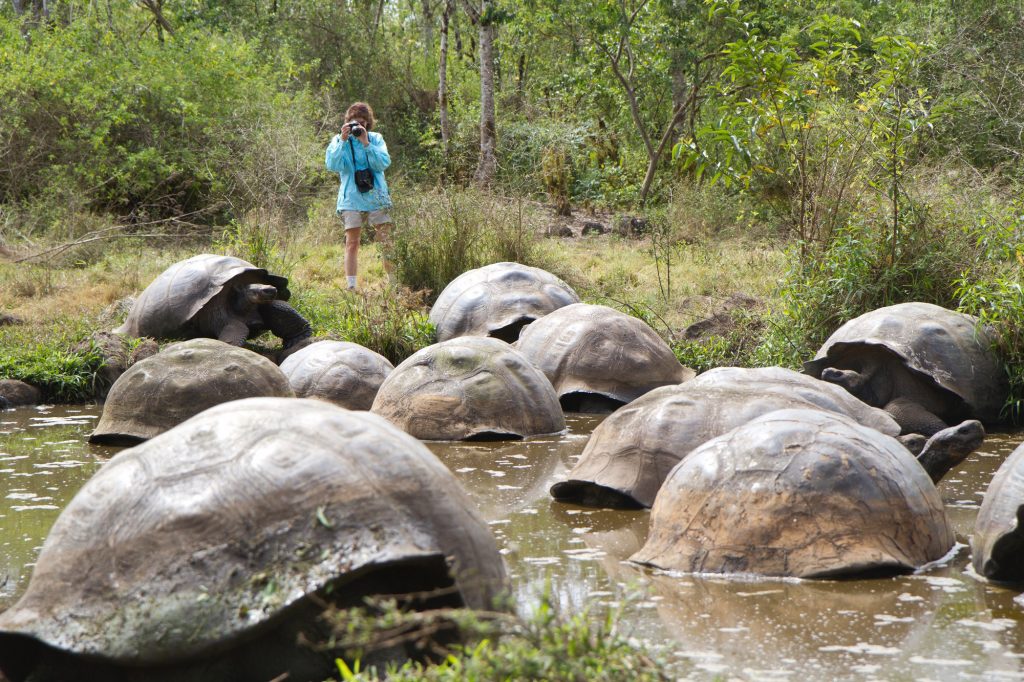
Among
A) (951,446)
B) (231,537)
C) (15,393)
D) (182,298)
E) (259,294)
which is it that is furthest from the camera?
(259,294)

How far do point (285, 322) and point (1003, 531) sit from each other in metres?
7.19

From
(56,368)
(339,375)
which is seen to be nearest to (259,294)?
(56,368)

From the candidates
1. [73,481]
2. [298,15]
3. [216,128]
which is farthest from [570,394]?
[298,15]

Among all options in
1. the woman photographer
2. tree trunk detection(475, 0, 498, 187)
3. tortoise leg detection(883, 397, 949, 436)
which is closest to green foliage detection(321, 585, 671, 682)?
tortoise leg detection(883, 397, 949, 436)

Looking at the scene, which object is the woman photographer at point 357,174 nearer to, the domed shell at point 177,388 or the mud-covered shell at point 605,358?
the mud-covered shell at point 605,358

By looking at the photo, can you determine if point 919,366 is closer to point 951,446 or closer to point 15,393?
point 951,446

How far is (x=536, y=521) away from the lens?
5418mm

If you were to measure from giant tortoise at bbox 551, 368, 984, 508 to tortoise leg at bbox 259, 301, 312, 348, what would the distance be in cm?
501

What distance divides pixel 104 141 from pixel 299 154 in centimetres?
300

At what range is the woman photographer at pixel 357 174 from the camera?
11.7 metres

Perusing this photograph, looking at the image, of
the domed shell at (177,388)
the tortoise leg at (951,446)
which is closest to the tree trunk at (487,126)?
the domed shell at (177,388)

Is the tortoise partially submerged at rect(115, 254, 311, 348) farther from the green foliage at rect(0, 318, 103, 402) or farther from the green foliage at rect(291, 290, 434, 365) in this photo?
the green foliage at rect(0, 318, 103, 402)

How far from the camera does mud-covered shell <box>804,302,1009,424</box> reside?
288 inches

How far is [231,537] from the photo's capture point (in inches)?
124
